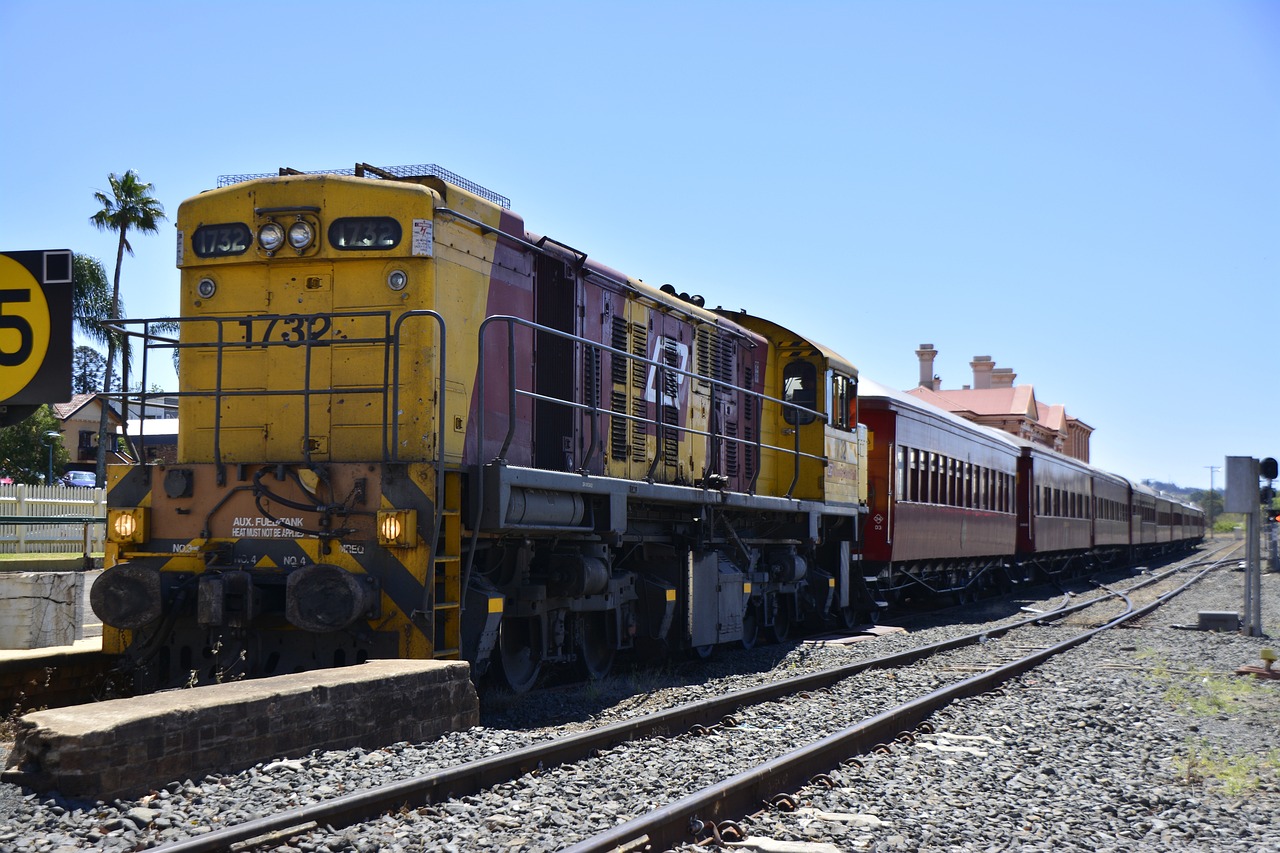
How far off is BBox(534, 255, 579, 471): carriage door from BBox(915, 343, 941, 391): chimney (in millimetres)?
75767

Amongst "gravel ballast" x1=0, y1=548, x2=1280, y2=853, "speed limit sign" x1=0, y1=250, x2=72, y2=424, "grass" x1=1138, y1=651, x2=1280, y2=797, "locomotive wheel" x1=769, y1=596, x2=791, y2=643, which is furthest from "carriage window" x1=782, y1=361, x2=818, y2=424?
"speed limit sign" x1=0, y1=250, x2=72, y2=424

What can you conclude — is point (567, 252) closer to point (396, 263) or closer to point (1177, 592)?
point (396, 263)

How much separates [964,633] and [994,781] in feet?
31.4

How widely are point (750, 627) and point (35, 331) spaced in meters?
8.88

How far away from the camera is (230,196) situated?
8.18 metres

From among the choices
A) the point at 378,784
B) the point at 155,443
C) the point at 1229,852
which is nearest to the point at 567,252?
the point at 155,443

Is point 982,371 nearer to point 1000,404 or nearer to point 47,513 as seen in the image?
point 1000,404

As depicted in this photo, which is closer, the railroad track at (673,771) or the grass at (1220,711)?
the railroad track at (673,771)

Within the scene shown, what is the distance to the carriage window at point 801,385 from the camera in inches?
555

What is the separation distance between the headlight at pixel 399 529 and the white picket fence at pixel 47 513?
12.2 m

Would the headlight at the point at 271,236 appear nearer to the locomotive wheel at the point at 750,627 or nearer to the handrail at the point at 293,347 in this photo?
the handrail at the point at 293,347

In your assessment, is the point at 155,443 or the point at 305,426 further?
the point at 155,443

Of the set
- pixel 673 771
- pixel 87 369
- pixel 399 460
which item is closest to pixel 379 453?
pixel 399 460

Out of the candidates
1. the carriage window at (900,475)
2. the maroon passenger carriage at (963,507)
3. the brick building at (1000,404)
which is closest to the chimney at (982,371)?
the brick building at (1000,404)
